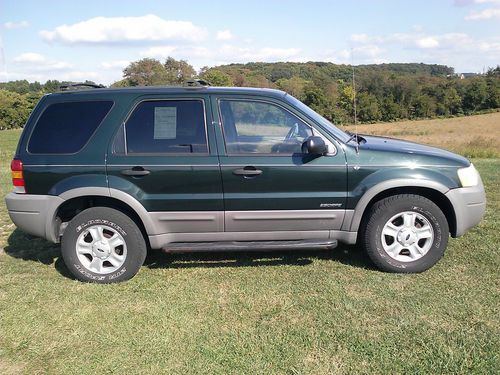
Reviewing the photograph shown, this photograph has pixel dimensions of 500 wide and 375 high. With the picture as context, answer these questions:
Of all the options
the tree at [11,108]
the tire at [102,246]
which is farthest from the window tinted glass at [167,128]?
the tree at [11,108]

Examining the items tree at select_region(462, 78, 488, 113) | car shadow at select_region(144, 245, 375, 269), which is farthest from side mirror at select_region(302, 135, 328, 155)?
tree at select_region(462, 78, 488, 113)

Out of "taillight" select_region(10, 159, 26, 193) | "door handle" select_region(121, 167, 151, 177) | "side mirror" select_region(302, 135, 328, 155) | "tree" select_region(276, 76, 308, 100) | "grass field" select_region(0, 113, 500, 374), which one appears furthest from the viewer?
"tree" select_region(276, 76, 308, 100)

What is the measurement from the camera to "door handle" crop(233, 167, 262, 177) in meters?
3.98

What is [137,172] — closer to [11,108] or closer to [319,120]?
[319,120]

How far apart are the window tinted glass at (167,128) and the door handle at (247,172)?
361mm

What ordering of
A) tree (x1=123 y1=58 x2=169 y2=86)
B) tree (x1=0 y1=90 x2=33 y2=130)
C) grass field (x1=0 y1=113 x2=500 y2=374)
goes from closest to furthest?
grass field (x1=0 y1=113 x2=500 y2=374)
tree (x1=123 y1=58 x2=169 y2=86)
tree (x1=0 y1=90 x2=33 y2=130)

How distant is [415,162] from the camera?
403cm

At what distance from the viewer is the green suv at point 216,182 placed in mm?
4004

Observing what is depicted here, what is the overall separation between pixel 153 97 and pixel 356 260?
267 cm

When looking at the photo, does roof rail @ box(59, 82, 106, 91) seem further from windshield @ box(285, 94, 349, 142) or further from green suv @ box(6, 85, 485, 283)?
windshield @ box(285, 94, 349, 142)

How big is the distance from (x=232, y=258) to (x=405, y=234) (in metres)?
1.82

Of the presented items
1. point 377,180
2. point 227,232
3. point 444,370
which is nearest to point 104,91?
point 227,232

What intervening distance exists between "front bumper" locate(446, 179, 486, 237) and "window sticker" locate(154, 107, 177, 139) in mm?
2699

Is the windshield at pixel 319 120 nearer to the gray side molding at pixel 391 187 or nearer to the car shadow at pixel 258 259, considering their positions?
the gray side molding at pixel 391 187
